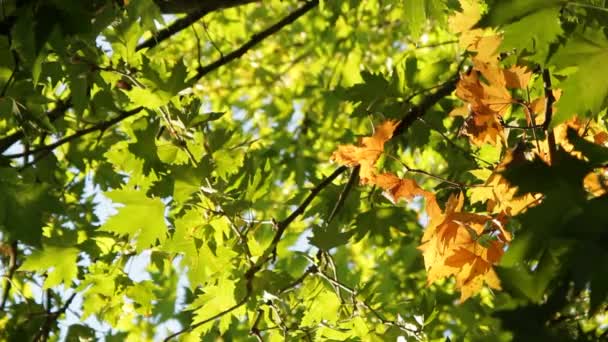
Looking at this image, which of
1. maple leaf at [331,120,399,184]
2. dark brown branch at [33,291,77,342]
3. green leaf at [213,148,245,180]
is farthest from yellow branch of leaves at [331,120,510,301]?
dark brown branch at [33,291,77,342]

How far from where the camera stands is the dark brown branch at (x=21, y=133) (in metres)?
2.90

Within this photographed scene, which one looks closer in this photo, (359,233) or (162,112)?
(162,112)

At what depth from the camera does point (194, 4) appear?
3.45 meters

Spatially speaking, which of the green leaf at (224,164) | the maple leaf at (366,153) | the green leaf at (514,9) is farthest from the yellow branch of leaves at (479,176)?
the green leaf at (224,164)

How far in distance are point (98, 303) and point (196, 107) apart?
1.10 meters

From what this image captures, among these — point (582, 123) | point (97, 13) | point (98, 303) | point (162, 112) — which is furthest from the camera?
point (98, 303)

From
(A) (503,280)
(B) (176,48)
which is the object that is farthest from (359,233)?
(B) (176,48)

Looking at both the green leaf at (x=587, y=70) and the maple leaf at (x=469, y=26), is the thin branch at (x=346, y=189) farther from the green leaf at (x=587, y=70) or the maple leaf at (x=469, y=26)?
the green leaf at (x=587, y=70)

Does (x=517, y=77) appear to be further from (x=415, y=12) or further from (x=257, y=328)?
(x=257, y=328)

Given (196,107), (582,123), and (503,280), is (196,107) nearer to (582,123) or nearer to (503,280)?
(582,123)

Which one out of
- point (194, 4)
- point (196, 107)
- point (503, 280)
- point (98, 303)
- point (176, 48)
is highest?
point (176, 48)

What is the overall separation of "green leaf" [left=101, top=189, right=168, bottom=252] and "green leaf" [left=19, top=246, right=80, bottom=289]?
20.8 inches

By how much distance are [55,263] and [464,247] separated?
5.27 ft

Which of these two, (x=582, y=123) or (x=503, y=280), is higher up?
(x=582, y=123)
